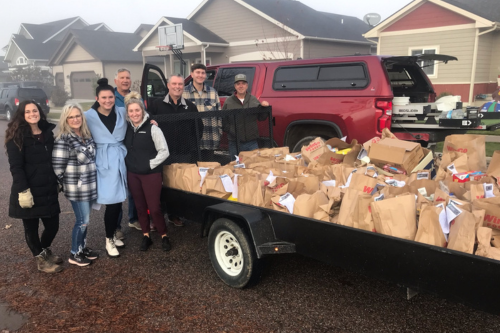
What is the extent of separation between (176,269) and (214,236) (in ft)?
1.92

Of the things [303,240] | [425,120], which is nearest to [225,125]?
[303,240]

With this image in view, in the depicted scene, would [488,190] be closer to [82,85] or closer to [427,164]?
[427,164]

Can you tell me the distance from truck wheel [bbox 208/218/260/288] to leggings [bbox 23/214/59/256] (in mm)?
1549

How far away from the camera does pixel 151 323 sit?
298 cm

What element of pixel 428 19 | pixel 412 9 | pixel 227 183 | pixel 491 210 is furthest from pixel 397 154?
pixel 412 9

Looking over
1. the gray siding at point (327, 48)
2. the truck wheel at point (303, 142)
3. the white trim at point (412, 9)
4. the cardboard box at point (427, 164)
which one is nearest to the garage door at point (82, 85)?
the gray siding at point (327, 48)

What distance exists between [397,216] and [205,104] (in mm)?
3274

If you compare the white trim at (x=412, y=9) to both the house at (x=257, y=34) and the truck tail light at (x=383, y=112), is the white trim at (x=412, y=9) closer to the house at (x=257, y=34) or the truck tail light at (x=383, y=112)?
the house at (x=257, y=34)

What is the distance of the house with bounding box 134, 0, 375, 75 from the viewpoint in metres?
20.3

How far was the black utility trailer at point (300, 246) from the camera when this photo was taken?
2176 mm

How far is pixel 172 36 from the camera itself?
73.6 ft

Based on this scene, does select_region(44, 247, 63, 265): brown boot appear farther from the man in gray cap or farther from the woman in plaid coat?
the man in gray cap

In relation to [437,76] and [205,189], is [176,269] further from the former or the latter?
[437,76]

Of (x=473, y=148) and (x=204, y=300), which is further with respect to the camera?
(x=473, y=148)
